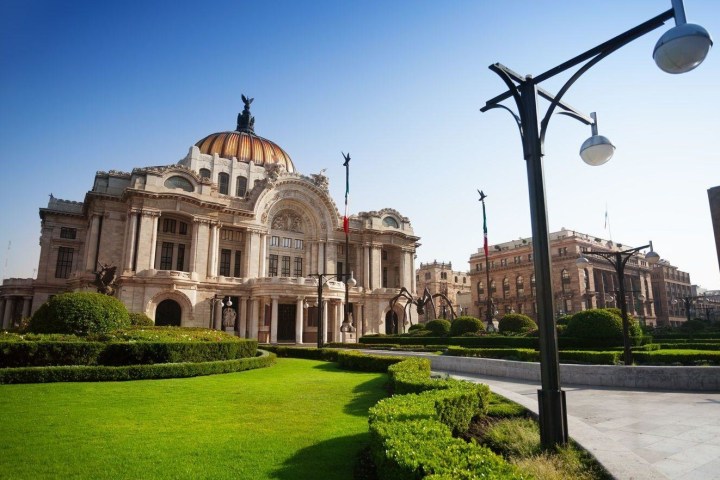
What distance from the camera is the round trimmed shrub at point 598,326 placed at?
69.4 feet

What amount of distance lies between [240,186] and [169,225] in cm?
1279

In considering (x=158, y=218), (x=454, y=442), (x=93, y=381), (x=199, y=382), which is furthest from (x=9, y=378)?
(x=158, y=218)

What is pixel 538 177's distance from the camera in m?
6.52

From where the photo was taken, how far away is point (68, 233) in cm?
4856

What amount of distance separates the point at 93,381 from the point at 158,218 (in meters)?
31.9

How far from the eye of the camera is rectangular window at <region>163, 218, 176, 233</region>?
145ft

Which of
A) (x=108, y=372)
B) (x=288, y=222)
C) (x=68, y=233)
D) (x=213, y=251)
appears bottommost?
(x=108, y=372)

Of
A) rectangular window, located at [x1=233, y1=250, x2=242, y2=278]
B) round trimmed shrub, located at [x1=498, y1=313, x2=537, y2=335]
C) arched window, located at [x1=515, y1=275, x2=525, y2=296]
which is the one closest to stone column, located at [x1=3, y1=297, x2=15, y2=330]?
rectangular window, located at [x1=233, y1=250, x2=242, y2=278]

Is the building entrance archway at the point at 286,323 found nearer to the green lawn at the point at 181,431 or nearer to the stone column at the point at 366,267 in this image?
the stone column at the point at 366,267

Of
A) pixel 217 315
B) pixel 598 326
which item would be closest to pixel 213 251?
pixel 217 315

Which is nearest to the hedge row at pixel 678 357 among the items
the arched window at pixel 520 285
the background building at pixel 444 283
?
the arched window at pixel 520 285

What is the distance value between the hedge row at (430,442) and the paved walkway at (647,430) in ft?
5.49

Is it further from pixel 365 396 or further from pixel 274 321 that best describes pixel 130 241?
pixel 365 396

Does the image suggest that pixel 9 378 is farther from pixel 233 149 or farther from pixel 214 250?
pixel 233 149
